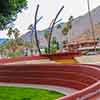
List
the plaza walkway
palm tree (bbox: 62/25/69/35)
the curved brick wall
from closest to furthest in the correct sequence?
the curved brick wall → the plaza walkway → palm tree (bbox: 62/25/69/35)

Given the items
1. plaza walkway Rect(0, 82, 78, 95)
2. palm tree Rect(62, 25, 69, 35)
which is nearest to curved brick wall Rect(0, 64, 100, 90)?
plaza walkway Rect(0, 82, 78, 95)

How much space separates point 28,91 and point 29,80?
8.30 ft

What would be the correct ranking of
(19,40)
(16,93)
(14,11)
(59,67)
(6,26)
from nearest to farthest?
(16,93), (59,67), (14,11), (6,26), (19,40)

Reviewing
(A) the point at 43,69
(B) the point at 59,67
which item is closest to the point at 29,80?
(A) the point at 43,69

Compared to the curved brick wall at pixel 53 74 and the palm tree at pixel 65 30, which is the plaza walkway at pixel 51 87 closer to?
the curved brick wall at pixel 53 74

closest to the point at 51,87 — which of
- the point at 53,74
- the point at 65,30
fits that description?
the point at 53,74

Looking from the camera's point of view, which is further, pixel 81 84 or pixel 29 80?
pixel 29 80

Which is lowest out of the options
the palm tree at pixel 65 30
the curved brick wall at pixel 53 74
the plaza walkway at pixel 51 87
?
the plaza walkway at pixel 51 87

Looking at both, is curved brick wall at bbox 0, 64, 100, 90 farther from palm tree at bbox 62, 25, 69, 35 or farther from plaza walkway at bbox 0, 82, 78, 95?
palm tree at bbox 62, 25, 69, 35

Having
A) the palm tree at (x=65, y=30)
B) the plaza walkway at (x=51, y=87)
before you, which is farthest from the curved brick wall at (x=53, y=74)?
the palm tree at (x=65, y=30)

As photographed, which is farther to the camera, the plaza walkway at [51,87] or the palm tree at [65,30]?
the palm tree at [65,30]

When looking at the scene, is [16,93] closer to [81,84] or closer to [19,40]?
[81,84]

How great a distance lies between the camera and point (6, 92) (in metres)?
16.9

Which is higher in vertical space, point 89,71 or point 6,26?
point 6,26
